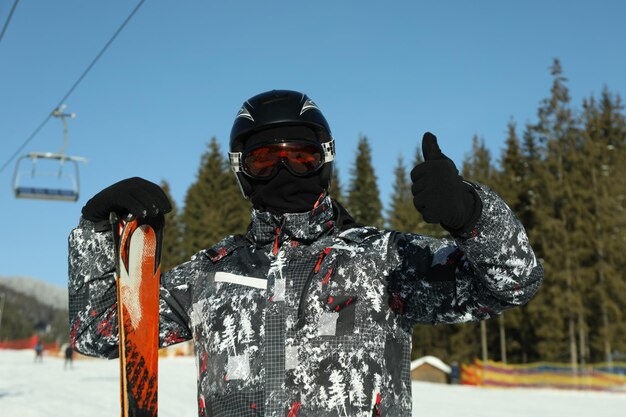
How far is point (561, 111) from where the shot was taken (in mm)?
39969

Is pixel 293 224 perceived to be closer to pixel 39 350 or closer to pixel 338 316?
pixel 338 316

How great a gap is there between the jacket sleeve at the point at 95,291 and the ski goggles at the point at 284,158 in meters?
0.48

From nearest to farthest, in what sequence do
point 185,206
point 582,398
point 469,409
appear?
point 469,409
point 582,398
point 185,206

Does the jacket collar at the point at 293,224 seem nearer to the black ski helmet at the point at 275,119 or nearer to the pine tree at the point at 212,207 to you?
the black ski helmet at the point at 275,119

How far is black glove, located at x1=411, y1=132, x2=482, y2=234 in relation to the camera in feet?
6.76

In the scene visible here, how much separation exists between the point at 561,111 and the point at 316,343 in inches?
1592

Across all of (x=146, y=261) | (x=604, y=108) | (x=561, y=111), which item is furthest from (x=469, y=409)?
(x=604, y=108)

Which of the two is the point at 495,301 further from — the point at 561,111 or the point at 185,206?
the point at 185,206

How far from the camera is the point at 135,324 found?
8.98ft

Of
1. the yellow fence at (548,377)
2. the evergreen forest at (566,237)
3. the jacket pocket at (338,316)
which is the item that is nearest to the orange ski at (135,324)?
the jacket pocket at (338,316)

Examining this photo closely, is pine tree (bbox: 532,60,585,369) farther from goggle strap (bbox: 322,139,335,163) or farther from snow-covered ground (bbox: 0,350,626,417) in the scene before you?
goggle strap (bbox: 322,139,335,163)

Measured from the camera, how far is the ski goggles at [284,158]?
2.91 meters

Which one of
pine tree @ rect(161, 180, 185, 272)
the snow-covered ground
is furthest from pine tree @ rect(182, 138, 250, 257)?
the snow-covered ground

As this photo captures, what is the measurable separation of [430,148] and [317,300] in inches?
27.7
